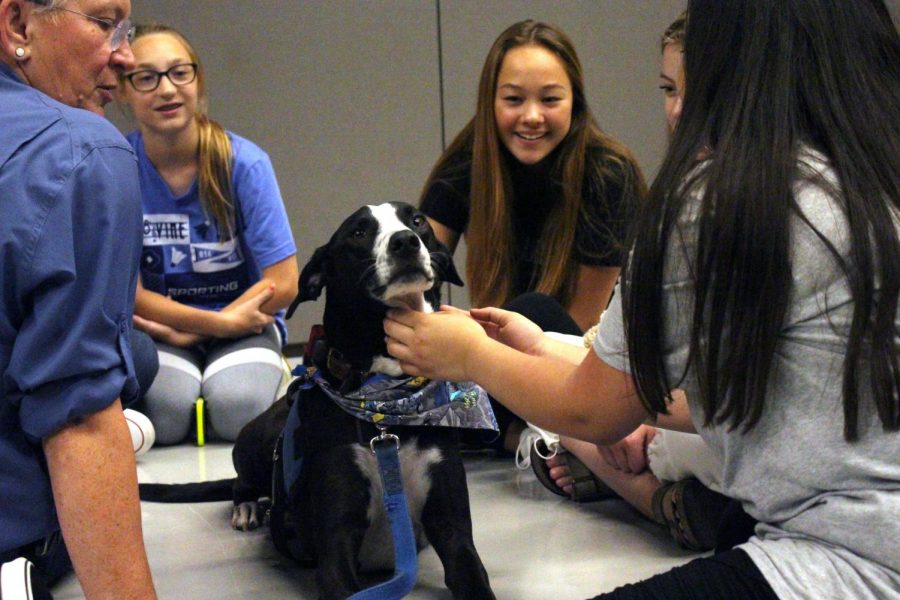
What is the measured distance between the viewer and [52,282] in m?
1.33

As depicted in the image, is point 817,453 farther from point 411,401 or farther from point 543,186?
point 543,186

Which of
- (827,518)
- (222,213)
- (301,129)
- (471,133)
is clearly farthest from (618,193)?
(301,129)

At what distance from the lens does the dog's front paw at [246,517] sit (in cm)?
231

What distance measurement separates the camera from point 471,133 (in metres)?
3.03

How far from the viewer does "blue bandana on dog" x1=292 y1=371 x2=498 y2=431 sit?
189cm

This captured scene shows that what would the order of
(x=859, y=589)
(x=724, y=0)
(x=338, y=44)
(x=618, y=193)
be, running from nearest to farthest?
(x=859, y=589) → (x=724, y=0) → (x=618, y=193) → (x=338, y=44)

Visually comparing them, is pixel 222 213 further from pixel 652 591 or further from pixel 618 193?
pixel 652 591

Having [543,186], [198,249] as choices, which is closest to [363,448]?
[543,186]

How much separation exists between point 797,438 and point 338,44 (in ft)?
12.8

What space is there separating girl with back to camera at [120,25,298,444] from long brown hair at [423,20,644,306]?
70cm

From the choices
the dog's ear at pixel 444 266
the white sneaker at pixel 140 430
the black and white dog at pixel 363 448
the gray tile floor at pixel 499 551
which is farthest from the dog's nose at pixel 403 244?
the white sneaker at pixel 140 430

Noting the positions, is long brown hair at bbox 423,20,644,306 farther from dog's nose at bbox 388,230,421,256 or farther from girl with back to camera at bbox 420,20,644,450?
dog's nose at bbox 388,230,421,256

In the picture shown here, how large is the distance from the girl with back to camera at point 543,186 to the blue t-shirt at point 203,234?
2.21 feet

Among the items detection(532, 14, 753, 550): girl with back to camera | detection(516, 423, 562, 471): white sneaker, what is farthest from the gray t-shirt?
detection(516, 423, 562, 471): white sneaker
